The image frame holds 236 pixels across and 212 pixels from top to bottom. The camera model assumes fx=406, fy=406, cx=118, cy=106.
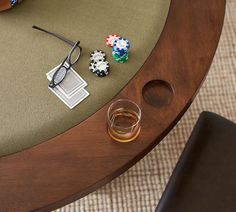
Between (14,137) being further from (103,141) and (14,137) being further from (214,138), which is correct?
(214,138)

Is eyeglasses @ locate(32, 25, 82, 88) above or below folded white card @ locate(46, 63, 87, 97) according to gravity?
above

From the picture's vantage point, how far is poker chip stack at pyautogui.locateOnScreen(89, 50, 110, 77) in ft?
3.39

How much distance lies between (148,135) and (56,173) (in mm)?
235

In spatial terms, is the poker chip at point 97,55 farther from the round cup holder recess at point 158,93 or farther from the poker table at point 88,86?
the round cup holder recess at point 158,93

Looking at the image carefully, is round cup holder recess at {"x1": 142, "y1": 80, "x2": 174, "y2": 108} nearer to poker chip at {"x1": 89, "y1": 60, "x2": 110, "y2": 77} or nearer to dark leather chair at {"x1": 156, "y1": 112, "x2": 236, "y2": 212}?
poker chip at {"x1": 89, "y1": 60, "x2": 110, "y2": 77}

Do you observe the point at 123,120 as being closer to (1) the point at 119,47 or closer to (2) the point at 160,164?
(1) the point at 119,47

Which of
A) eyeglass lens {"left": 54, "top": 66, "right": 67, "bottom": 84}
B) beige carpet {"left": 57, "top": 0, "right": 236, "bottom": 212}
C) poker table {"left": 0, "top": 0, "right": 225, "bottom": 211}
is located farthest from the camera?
beige carpet {"left": 57, "top": 0, "right": 236, "bottom": 212}

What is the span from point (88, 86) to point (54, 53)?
13 centimetres

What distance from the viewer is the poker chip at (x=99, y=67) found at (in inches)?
40.7

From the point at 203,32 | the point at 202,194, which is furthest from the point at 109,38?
the point at 202,194

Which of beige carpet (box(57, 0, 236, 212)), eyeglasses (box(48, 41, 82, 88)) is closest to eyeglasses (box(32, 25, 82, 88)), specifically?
eyeglasses (box(48, 41, 82, 88))

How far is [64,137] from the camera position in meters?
0.97

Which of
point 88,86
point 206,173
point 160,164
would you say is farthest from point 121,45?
point 160,164

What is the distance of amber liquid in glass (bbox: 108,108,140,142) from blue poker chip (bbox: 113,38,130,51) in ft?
0.52
